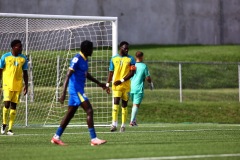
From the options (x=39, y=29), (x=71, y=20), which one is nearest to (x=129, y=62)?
(x=71, y=20)

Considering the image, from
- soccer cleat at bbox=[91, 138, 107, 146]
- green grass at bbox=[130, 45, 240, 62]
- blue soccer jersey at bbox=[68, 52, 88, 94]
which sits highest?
green grass at bbox=[130, 45, 240, 62]

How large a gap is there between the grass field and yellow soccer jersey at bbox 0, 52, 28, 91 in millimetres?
1870

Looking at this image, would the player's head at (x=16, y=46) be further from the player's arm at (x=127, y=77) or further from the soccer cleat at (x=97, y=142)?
the soccer cleat at (x=97, y=142)

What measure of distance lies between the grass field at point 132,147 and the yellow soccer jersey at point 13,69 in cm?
187

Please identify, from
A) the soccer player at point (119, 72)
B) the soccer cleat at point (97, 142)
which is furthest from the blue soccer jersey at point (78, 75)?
the soccer player at point (119, 72)

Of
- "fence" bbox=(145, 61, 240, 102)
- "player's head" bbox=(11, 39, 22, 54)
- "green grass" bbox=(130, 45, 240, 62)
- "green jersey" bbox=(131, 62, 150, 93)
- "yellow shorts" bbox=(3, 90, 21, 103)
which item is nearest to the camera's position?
"player's head" bbox=(11, 39, 22, 54)

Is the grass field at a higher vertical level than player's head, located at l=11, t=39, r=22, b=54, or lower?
lower

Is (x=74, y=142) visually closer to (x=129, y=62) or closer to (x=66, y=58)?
(x=129, y=62)

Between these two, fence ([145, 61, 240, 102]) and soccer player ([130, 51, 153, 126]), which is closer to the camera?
soccer player ([130, 51, 153, 126])

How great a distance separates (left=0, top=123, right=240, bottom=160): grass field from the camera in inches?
518

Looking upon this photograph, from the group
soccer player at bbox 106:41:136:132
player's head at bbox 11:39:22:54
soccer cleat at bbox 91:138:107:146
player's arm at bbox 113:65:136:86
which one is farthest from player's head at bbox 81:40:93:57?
soccer player at bbox 106:41:136:132

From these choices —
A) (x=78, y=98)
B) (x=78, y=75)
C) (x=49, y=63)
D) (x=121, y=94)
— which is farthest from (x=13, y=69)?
(x=49, y=63)

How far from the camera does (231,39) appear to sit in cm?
4847

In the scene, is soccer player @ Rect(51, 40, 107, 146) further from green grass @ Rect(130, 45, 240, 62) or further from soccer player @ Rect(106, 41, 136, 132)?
green grass @ Rect(130, 45, 240, 62)
